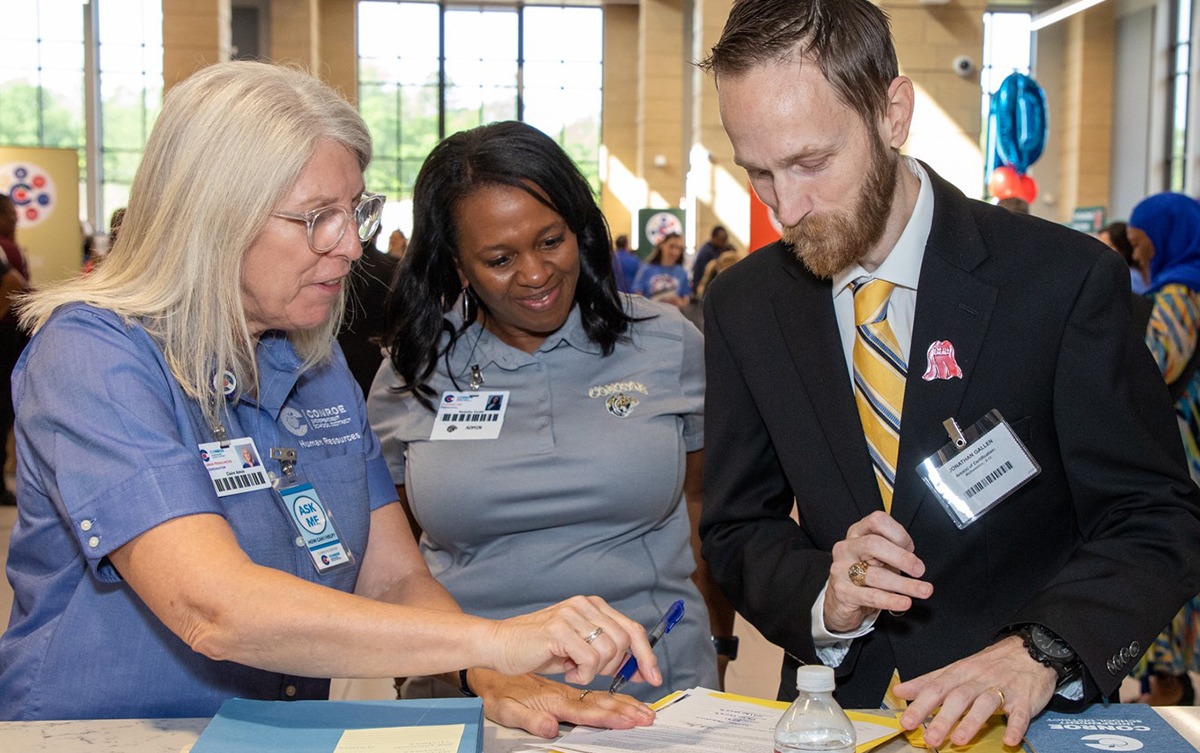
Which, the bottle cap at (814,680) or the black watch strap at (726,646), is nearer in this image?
the bottle cap at (814,680)

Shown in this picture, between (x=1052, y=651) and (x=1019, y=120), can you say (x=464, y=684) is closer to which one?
(x=1052, y=651)

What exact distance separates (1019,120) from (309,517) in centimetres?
1172

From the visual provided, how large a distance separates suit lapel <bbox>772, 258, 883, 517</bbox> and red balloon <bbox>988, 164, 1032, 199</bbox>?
10.7 metres

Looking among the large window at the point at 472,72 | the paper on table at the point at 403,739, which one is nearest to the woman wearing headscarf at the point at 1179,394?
the paper on table at the point at 403,739

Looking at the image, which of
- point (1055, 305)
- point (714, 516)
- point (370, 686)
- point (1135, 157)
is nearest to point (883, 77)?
point (1055, 305)

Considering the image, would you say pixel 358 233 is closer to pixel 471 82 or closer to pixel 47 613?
pixel 47 613

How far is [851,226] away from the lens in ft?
5.49

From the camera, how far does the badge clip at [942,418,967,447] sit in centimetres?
164

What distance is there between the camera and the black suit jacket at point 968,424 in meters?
1.58

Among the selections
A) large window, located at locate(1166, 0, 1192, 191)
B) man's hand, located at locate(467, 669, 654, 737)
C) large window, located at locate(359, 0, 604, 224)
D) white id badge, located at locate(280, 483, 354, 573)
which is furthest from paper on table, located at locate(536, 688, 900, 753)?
large window, located at locate(359, 0, 604, 224)

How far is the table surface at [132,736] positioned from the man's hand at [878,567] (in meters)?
0.18

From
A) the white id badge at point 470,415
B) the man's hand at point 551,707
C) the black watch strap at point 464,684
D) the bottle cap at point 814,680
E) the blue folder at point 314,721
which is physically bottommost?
the black watch strap at point 464,684

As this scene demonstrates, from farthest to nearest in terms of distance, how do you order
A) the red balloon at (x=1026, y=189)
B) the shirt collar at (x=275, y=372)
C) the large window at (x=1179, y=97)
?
the large window at (x=1179, y=97), the red balloon at (x=1026, y=189), the shirt collar at (x=275, y=372)

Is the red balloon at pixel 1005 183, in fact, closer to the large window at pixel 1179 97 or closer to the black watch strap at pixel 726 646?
the large window at pixel 1179 97
